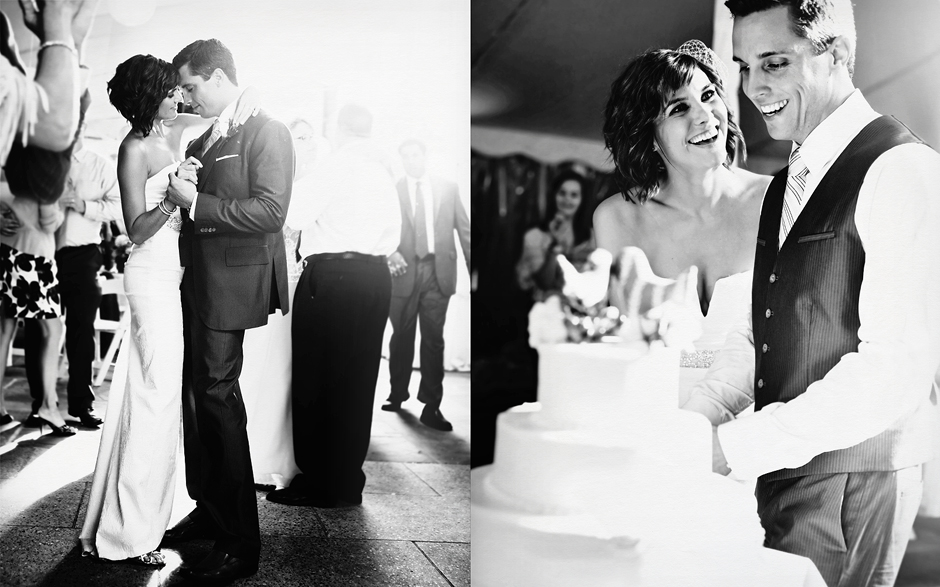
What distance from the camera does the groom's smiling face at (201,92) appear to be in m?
A: 2.88

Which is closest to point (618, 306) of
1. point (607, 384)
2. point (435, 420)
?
point (607, 384)

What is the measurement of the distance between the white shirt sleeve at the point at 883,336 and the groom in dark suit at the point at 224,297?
1.84 meters

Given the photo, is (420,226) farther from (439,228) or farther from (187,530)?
(187,530)

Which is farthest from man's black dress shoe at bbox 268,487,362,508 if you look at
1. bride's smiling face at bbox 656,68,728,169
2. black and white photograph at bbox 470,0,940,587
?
bride's smiling face at bbox 656,68,728,169

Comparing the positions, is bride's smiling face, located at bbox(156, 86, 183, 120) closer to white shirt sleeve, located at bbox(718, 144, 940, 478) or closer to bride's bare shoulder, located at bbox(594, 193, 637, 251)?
bride's bare shoulder, located at bbox(594, 193, 637, 251)

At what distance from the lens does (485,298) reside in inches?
114

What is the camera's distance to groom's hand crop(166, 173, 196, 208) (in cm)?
282

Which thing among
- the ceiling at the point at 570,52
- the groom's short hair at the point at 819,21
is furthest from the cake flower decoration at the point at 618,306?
the groom's short hair at the point at 819,21

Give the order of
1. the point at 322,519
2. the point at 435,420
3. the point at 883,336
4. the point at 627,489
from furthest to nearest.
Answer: the point at 435,420 < the point at 322,519 < the point at 627,489 < the point at 883,336

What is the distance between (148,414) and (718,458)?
2080 millimetres

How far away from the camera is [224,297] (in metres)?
2.81

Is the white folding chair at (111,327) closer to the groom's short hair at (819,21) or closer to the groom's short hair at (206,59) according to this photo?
the groom's short hair at (206,59)

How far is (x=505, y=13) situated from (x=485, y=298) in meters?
1.06

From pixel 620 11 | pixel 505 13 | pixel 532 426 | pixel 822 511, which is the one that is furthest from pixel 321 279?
pixel 822 511
